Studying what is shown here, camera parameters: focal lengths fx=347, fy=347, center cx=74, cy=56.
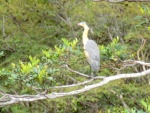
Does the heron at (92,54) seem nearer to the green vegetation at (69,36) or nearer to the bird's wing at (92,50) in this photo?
the bird's wing at (92,50)

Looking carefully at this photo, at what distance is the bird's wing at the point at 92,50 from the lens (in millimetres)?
3902

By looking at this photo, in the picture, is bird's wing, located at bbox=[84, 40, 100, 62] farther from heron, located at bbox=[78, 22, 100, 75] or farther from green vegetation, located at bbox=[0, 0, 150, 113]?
green vegetation, located at bbox=[0, 0, 150, 113]

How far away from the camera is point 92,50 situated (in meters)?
4.15

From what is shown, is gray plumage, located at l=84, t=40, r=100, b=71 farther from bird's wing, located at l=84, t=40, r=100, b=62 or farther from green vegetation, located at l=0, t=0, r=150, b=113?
green vegetation, located at l=0, t=0, r=150, b=113

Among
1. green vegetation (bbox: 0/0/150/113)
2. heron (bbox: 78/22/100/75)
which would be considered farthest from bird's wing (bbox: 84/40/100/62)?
green vegetation (bbox: 0/0/150/113)

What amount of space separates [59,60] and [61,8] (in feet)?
Result: 13.5

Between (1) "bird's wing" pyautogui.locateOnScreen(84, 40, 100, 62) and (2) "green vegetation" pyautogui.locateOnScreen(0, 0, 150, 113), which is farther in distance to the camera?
(2) "green vegetation" pyautogui.locateOnScreen(0, 0, 150, 113)

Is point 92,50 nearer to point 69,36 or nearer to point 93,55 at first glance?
point 93,55

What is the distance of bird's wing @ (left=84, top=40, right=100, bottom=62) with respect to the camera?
3902 millimetres

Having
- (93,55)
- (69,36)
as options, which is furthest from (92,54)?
(69,36)

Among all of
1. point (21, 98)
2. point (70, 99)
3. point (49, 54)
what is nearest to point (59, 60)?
point (49, 54)

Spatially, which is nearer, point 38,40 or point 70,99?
point 70,99

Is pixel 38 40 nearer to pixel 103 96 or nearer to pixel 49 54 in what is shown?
pixel 103 96

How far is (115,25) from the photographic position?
7621 mm
